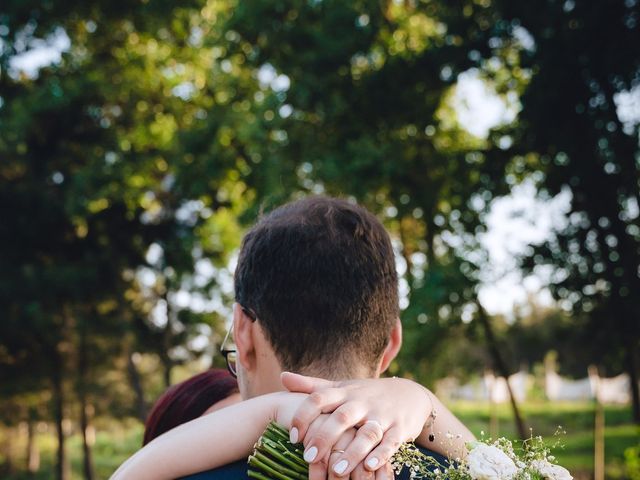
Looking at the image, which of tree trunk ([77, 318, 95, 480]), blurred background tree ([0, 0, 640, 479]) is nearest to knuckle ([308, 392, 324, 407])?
blurred background tree ([0, 0, 640, 479])

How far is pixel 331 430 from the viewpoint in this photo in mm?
1579

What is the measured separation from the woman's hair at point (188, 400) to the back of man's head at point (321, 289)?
3.19ft

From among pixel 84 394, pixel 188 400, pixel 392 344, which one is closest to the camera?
pixel 392 344

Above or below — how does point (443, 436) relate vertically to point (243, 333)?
below

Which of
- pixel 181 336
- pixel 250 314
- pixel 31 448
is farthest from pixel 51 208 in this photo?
pixel 250 314

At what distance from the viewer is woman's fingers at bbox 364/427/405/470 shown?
1569 millimetres

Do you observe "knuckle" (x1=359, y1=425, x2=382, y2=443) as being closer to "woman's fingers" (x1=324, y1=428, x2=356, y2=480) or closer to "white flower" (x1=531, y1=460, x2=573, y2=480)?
"woman's fingers" (x1=324, y1=428, x2=356, y2=480)

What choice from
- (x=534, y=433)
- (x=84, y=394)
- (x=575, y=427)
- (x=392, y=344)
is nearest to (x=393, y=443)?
(x=392, y=344)

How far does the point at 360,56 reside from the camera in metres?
14.4

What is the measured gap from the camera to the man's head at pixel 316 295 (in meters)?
1.73

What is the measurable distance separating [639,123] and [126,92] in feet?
45.2

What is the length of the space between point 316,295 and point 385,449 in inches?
15.8

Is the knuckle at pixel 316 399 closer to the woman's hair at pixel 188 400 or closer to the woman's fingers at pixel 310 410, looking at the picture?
the woman's fingers at pixel 310 410

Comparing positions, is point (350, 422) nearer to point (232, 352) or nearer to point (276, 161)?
point (232, 352)
